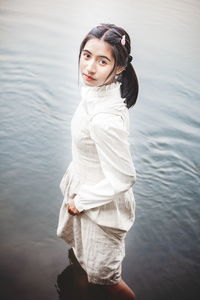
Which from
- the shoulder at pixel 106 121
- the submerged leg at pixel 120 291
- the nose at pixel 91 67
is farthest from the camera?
the submerged leg at pixel 120 291

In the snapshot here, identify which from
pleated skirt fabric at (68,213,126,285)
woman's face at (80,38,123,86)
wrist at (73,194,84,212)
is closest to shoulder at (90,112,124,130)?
woman's face at (80,38,123,86)

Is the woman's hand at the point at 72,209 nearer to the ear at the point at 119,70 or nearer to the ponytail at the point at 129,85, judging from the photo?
the ponytail at the point at 129,85

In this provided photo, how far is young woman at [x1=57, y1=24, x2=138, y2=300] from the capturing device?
4.47 feet

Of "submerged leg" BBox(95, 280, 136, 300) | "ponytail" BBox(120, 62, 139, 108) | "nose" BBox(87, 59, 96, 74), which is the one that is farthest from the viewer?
"submerged leg" BBox(95, 280, 136, 300)

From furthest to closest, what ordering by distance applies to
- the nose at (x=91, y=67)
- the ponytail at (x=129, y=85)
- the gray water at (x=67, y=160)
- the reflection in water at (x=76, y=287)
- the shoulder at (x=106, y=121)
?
the gray water at (x=67, y=160), the reflection in water at (x=76, y=287), the ponytail at (x=129, y=85), the nose at (x=91, y=67), the shoulder at (x=106, y=121)

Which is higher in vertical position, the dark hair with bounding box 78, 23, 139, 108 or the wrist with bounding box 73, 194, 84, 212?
the dark hair with bounding box 78, 23, 139, 108

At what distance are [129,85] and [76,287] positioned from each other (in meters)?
1.69

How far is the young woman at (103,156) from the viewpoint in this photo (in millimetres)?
1362

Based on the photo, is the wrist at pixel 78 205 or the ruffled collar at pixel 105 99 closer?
the ruffled collar at pixel 105 99

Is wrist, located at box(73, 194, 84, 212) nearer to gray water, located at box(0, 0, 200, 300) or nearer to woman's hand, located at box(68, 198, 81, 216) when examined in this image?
woman's hand, located at box(68, 198, 81, 216)

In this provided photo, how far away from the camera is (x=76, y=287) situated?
93.4 inches

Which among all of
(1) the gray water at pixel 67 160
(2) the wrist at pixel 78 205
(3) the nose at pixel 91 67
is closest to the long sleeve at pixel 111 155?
(2) the wrist at pixel 78 205

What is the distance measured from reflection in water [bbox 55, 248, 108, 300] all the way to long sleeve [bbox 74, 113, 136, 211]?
48.0 inches

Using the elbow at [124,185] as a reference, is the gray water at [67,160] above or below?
below
